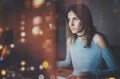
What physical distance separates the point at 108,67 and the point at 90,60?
0.41 ft

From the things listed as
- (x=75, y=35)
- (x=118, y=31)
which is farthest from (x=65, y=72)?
(x=118, y=31)

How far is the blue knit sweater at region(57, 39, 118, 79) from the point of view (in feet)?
9.31

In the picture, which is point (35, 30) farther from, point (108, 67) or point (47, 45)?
point (108, 67)

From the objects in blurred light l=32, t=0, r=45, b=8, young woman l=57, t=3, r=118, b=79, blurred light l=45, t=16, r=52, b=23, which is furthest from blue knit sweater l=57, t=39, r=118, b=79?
blurred light l=32, t=0, r=45, b=8

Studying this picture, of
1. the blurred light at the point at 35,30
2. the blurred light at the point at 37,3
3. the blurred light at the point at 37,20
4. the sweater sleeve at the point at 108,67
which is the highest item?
the blurred light at the point at 37,3

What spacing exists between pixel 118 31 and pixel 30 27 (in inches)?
22.7

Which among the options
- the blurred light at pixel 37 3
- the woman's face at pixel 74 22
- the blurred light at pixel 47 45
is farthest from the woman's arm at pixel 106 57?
the blurred light at pixel 37 3

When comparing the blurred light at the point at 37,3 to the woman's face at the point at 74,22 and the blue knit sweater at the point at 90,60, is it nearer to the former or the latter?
the woman's face at the point at 74,22

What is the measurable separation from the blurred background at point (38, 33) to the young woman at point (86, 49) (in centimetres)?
4

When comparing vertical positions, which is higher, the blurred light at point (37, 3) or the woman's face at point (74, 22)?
the blurred light at point (37, 3)

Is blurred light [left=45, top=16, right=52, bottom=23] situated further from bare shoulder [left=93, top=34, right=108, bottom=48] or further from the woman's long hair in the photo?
bare shoulder [left=93, top=34, right=108, bottom=48]

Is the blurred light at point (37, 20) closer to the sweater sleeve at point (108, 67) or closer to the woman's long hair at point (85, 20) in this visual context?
the woman's long hair at point (85, 20)

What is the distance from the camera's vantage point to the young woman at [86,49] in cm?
284

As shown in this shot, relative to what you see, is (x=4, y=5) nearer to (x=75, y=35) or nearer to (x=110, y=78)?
(x=75, y=35)
